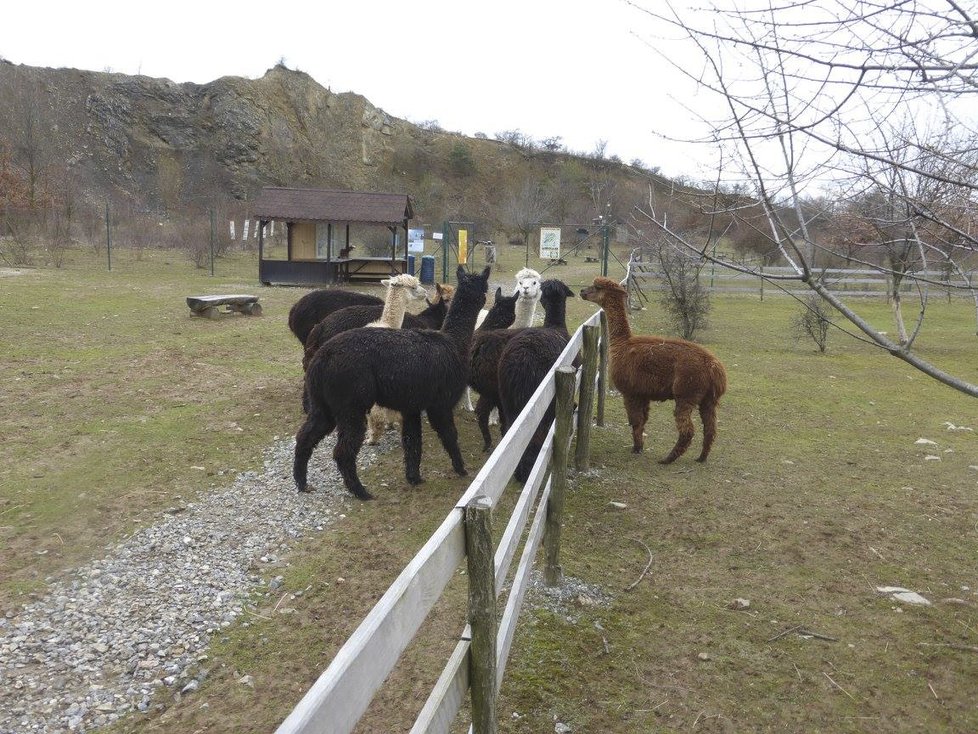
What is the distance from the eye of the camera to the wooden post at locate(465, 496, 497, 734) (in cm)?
176

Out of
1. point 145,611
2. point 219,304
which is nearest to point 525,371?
point 145,611

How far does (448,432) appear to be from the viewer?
5.55 metres

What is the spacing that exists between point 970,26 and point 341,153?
212ft

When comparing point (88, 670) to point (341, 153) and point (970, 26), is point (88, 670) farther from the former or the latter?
point (341, 153)

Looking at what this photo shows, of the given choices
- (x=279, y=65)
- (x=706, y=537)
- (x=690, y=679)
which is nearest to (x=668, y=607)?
(x=690, y=679)

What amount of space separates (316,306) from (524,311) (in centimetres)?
247

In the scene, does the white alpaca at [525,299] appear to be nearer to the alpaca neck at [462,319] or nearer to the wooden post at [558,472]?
the alpaca neck at [462,319]

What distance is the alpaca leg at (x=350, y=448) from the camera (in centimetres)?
505

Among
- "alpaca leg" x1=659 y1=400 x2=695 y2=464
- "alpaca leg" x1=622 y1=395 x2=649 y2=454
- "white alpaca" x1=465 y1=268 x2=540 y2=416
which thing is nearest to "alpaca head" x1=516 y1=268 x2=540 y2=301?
"white alpaca" x1=465 y1=268 x2=540 y2=416

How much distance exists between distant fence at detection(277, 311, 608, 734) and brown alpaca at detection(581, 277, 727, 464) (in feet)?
7.61

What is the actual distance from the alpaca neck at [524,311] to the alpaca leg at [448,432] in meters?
2.16

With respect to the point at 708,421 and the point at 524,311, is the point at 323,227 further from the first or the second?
the point at 708,421

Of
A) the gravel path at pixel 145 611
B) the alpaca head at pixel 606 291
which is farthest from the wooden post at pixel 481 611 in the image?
the alpaca head at pixel 606 291

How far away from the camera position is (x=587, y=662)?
3176 mm
